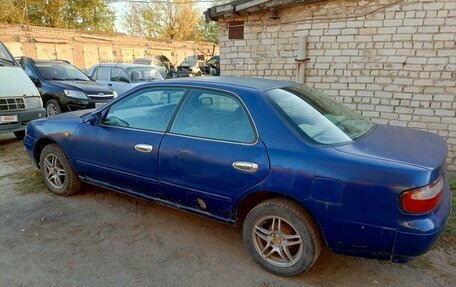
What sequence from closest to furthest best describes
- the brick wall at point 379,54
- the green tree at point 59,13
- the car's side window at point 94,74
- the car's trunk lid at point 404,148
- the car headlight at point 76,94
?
1. the car's trunk lid at point 404,148
2. the brick wall at point 379,54
3. the car headlight at point 76,94
4. the car's side window at point 94,74
5. the green tree at point 59,13

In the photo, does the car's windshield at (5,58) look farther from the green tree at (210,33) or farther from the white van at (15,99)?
the green tree at (210,33)

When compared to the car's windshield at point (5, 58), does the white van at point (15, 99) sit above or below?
below

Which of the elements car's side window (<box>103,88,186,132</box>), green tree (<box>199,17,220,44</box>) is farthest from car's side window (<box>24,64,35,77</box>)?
green tree (<box>199,17,220,44</box>)

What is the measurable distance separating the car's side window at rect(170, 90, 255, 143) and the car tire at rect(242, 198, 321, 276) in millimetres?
591

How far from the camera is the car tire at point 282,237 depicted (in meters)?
2.29

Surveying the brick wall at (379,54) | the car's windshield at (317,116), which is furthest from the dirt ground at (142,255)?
the brick wall at (379,54)

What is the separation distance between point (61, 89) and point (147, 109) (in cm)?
522

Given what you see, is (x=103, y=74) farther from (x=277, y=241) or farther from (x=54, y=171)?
(x=277, y=241)

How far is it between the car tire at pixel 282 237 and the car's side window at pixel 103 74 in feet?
29.2

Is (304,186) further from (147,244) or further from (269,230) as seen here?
(147,244)

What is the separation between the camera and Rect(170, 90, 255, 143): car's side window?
8.25 feet

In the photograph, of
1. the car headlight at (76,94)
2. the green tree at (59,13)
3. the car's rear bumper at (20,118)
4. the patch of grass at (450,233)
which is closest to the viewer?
the patch of grass at (450,233)

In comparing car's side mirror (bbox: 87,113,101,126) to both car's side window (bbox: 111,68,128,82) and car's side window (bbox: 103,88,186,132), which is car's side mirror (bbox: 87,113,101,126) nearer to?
car's side window (bbox: 103,88,186,132)

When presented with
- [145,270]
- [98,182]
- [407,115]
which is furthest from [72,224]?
[407,115]
